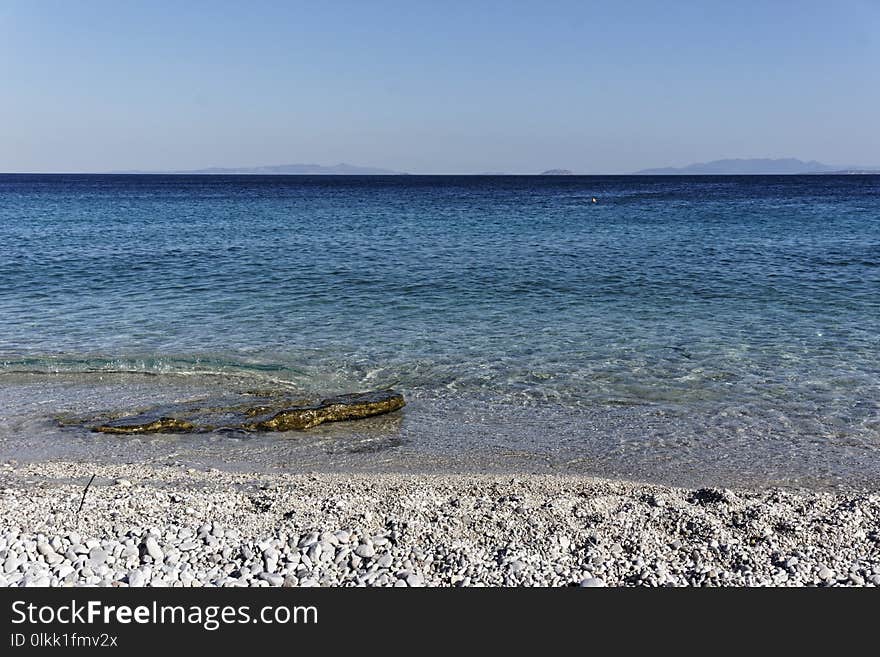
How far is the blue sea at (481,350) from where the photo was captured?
33.6 ft

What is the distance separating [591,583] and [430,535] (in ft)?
5.40

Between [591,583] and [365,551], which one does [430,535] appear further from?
[591,583]

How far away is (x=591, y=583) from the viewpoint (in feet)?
20.5

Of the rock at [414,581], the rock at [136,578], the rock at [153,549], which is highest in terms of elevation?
the rock at [153,549]

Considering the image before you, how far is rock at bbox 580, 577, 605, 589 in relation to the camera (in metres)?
6.21

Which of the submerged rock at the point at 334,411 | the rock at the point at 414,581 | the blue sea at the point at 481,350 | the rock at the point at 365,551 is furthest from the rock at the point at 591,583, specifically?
the submerged rock at the point at 334,411

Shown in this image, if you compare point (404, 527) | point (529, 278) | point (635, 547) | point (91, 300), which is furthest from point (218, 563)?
point (529, 278)

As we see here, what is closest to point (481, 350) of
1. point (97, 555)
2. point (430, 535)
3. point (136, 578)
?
point (430, 535)

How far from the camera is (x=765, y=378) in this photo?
13.2 meters

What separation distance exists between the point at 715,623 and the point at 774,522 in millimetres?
2133

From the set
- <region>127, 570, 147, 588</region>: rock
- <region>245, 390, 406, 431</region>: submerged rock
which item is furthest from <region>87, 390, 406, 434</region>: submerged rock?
<region>127, 570, 147, 588</region>: rock

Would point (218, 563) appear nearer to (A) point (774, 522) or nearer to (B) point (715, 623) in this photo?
(B) point (715, 623)

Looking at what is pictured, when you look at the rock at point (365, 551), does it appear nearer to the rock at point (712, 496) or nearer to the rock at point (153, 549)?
the rock at point (153, 549)

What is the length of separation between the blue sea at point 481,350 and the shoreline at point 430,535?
3.97ft
